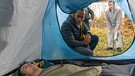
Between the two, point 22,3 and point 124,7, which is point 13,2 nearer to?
point 22,3

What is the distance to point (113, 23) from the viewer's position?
3.52 meters

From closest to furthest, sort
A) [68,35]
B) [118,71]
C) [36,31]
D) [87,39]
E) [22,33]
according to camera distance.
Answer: [22,33]
[118,71]
[36,31]
[68,35]
[87,39]

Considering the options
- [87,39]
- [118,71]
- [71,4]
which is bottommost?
[118,71]

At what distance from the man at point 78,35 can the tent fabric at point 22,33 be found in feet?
1.08

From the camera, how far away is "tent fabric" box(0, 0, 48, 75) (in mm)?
1498

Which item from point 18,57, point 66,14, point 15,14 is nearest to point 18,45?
point 18,57

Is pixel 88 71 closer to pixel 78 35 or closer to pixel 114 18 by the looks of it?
pixel 78 35

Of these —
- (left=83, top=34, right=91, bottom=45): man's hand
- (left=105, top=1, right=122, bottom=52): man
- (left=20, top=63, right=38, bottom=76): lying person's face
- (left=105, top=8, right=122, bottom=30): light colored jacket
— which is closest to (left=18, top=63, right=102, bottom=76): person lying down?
(left=20, top=63, right=38, bottom=76): lying person's face

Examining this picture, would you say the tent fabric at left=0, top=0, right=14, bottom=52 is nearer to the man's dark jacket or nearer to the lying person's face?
the lying person's face

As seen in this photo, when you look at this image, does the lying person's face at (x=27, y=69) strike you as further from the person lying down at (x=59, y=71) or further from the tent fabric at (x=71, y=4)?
the tent fabric at (x=71, y=4)

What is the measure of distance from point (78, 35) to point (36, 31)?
1.64 ft

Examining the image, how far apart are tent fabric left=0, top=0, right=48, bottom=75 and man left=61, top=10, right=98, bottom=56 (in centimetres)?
33

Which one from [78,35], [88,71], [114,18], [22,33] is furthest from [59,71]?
[114,18]

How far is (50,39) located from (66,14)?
0.30 metres
